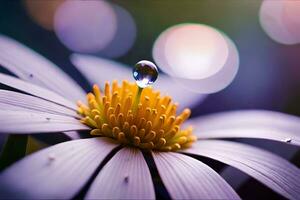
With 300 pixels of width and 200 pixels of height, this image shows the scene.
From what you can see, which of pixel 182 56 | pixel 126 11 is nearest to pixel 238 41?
pixel 182 56

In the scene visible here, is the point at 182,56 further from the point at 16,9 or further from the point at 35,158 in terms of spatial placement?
the point at 35,158

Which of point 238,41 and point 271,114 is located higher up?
point 238,41

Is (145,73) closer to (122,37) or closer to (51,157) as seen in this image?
(51,157)

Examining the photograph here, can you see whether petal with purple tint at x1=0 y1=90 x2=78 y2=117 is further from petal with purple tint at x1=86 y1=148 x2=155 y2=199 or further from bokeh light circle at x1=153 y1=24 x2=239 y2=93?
bokeh light circle at x1=153 y1=24 x2=239 y2=93

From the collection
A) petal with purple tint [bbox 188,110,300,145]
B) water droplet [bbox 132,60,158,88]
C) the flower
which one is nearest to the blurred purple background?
petal with purple tint [bbox 188,110,300,145]

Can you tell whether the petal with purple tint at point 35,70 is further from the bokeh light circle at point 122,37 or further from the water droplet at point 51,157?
the bokeh light circle at point 122,37

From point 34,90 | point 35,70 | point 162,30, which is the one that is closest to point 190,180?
point 34,90
